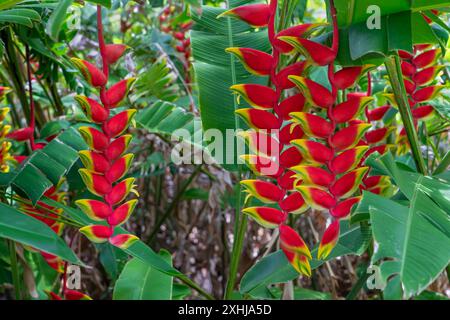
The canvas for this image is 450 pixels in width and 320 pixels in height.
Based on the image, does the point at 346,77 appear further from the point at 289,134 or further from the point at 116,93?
the point at 116,93

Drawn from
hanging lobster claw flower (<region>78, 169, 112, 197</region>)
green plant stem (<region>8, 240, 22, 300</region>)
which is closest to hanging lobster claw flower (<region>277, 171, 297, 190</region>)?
hanging lobster claw flower (<region>78, 169, 112, 197</region>)

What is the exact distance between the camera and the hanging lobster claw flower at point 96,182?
679mm

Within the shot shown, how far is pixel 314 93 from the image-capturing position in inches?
24.3

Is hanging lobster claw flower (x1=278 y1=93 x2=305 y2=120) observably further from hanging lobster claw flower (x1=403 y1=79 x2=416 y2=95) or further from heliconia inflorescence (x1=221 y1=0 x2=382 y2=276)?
hanging lobster claw flower (x1=403 y1=79 x2=416 y2=95)

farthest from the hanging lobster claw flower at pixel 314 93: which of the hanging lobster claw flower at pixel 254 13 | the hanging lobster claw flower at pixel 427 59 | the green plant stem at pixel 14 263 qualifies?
the green plant stem at pixel 14 263

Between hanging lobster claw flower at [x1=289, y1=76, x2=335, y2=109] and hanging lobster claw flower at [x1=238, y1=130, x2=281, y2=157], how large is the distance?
0.07m

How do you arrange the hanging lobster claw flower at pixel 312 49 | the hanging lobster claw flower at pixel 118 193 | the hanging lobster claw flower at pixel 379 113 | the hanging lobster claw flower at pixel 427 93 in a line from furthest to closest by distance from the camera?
the hanging lobster claw flower at pixel 379 113
the hanging lobster claw flower at pixel 427 93
the hanging lobster claw flower at pixel 118 193
the hanging lobster claw flower at pixel 312 49

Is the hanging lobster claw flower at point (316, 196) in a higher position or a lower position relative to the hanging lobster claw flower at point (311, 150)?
lower

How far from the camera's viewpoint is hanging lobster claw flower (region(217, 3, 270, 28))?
2.18 feet

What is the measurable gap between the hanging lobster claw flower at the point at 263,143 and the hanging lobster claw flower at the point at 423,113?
36 centimetres

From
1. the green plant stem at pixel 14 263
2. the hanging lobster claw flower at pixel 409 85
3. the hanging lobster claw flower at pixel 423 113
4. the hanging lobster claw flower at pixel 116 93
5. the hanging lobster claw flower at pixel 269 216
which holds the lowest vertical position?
the green plant stem at pixel 14 263

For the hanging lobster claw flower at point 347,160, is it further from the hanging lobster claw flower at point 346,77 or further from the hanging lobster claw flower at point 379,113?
the hanging lobster claw flower at point 379,113

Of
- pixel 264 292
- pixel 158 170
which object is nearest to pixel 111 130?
pixel 264 292

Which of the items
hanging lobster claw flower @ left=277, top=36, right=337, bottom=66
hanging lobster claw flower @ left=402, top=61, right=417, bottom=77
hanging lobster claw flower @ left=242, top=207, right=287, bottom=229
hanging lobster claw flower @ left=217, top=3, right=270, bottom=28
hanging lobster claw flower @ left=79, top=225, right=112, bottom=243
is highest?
hanging lobster claw flower @ left=217, top=3, right=270, bottom=28
